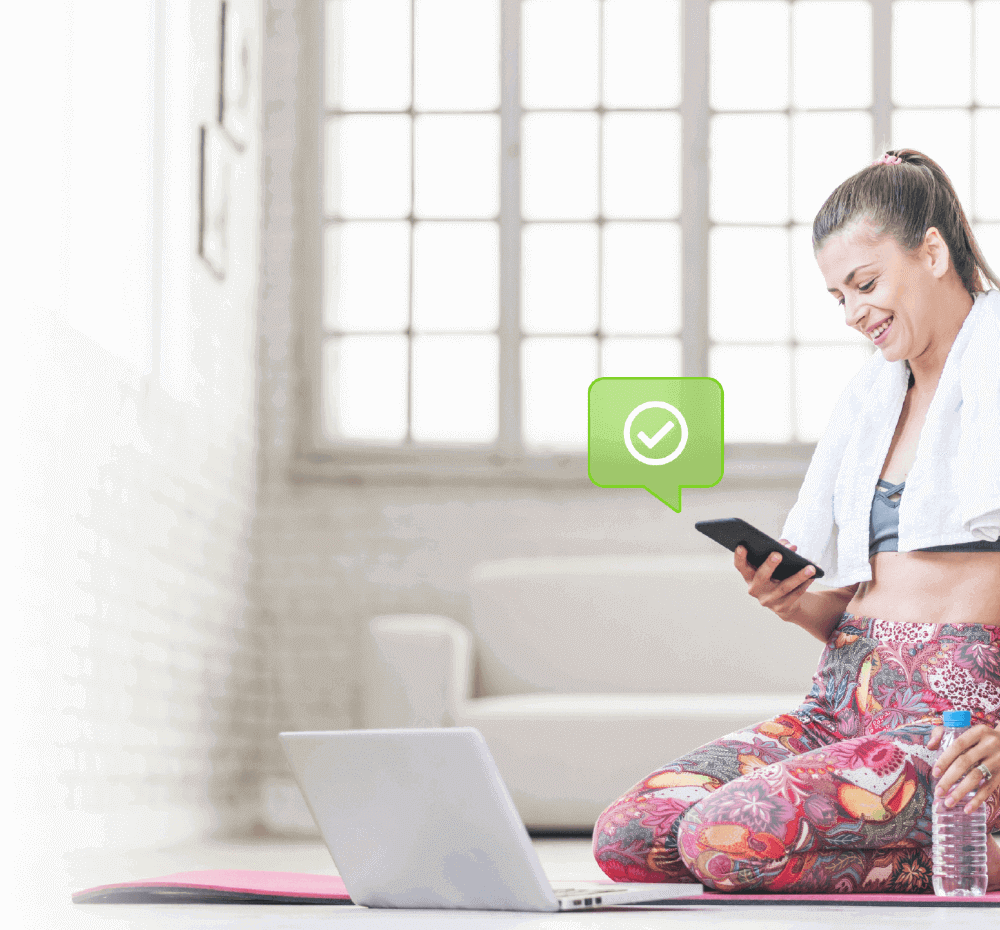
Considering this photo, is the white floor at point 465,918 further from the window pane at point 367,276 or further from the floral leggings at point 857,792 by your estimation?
the window pane at point 367,276

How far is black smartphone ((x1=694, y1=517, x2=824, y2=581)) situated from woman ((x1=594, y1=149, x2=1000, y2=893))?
0.05 ft

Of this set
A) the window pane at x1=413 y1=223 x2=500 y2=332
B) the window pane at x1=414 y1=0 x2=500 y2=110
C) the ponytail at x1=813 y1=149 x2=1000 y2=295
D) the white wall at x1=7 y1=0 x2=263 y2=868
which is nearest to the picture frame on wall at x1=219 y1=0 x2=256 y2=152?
the white wall at x1=7 y1=0 x2=263 y2=868

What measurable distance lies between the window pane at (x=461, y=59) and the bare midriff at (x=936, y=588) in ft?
12.0

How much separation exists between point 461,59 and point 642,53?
2.22ft

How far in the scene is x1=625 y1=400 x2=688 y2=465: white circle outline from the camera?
16.4ft

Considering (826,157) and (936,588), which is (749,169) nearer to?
(826,157)

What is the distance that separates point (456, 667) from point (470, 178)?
6.48 feet

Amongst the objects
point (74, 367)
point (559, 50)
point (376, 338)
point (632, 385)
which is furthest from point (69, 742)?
point (559, 50)

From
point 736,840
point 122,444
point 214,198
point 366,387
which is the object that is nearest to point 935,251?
point 736,840

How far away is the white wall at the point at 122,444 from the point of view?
2.94 meters

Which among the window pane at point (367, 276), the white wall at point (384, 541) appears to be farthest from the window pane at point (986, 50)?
the window pane at point (367, 276)

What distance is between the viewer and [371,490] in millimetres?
5027

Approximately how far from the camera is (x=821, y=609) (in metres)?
2.09

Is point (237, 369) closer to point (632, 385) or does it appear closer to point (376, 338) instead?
point (376, 338)
